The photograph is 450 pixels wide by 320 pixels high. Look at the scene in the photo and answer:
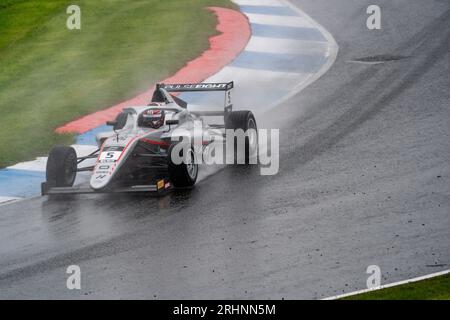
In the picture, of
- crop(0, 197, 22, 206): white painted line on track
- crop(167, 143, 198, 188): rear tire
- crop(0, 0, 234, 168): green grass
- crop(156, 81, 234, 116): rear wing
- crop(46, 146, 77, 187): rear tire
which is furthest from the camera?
crop(0, 0, 234, 168): green grass

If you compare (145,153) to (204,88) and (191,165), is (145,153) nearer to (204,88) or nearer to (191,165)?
(191,165)

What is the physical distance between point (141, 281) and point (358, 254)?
2228 mm

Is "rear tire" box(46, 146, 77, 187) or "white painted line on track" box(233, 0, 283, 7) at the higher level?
"white painted line on track" box(233, 0, 283, 7)

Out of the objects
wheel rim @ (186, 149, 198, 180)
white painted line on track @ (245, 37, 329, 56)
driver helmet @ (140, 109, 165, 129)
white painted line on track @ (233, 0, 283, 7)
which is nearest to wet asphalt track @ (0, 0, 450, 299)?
wheel rim @ (186, 149, 198, 180)

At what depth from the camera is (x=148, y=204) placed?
12828 millimetres

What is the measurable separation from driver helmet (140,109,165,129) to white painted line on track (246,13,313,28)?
9.79 m

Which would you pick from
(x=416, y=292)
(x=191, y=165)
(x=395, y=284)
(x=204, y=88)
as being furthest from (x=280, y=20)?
(x=416, y=292)

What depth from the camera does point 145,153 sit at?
45.0ft

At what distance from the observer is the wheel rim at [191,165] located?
13.2 m

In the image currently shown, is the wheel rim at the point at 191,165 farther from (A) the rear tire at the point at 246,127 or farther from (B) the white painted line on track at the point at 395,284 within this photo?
(B) the white painted line on track at the point at 395,284

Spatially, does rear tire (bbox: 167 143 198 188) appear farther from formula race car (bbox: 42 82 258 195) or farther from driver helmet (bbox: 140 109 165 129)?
driver helmet (bbox: 140 109 165 129)

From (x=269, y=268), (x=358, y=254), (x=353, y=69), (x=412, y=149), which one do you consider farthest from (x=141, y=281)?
(x=353, y=69)

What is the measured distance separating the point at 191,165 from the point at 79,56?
8.65m

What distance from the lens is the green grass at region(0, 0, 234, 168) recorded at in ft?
57.3
